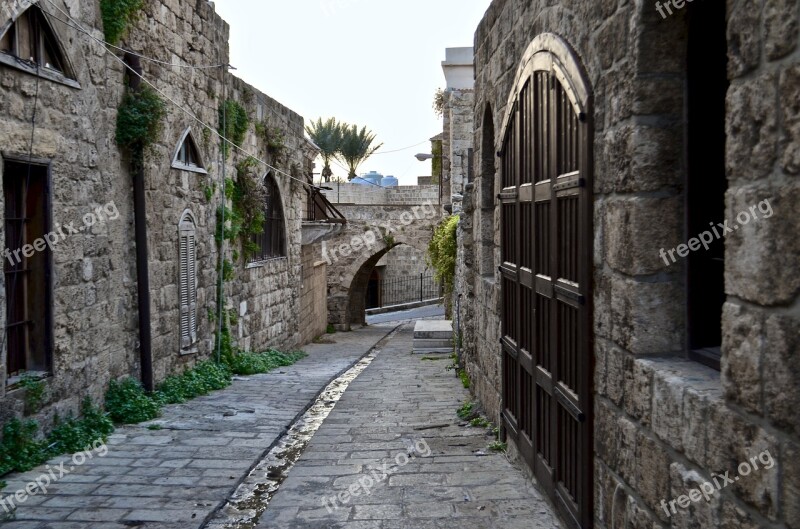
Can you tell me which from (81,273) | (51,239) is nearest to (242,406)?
(81,273)

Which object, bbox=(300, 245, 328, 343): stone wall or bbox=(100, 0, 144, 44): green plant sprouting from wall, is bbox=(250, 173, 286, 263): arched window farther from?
bbox=(100, 0, 144, 44): green plant sprouting from wall

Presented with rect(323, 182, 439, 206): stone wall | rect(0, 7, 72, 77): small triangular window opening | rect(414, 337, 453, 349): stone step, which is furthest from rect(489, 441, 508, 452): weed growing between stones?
rect(323, 182, 439, 206): stone wall

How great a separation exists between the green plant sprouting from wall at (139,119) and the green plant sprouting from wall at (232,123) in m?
2.61

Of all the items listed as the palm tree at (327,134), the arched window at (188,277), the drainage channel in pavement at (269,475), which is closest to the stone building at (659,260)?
Answer: the drainage channel in pavement at (269,475)

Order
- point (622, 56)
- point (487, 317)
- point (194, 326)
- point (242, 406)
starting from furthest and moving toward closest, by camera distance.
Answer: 1. point (194, 326)
2. point (242, 406)
3. point (487, 317)
4. point (622, 56)

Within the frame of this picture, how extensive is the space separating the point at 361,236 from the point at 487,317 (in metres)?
15.7

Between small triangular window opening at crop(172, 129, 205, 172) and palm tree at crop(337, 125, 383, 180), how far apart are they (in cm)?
2510

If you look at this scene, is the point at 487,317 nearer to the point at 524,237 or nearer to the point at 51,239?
the point at 524,237

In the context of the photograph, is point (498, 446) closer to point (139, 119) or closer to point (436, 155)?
point (139, 119)

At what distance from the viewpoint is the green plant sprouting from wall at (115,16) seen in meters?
6.43

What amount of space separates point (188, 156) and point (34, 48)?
328cm

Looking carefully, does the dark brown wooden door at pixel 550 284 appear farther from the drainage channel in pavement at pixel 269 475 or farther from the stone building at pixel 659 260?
the drainage channel in pavement at pixel 269 475

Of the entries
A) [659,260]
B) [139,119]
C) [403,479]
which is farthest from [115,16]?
[659,260]

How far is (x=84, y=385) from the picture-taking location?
5.90 metres
